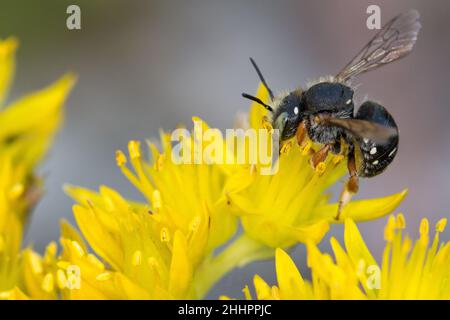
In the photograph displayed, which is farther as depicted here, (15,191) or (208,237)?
(15,191)

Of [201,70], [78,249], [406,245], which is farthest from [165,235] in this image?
[201,70]

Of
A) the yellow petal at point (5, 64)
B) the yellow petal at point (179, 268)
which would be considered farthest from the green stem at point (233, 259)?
the yellow petal at point (5, 64)

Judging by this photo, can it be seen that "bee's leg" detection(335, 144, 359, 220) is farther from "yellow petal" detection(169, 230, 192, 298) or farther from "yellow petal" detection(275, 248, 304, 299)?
"yellow petal" detection(169, 230, 192, 298)

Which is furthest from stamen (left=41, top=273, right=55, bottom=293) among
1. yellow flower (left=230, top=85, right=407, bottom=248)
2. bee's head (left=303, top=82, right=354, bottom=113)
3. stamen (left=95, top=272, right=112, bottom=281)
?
bee's head (left=303, top=82, right=354, bottom=113)

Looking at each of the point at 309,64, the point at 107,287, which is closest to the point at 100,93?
the point at 309,64

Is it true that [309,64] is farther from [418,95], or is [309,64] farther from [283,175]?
[283,175]

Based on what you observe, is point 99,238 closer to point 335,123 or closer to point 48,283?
point 48,283

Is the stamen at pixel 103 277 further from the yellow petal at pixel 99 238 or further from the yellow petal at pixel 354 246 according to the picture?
the yellow petal at pixel 354 246
